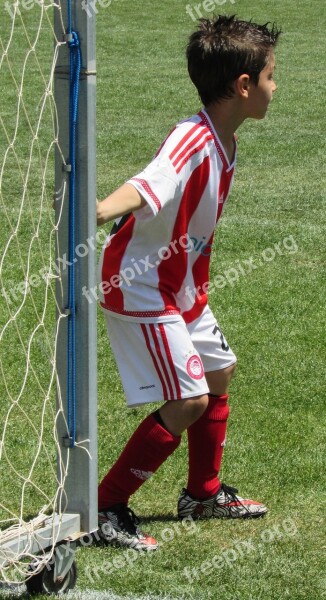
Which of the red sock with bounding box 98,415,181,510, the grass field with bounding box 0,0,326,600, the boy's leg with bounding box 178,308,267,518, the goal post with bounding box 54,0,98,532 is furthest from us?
the boy's leg with bounding box 178,308,267,518

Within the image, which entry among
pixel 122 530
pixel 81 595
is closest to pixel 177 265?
pixel 122 530

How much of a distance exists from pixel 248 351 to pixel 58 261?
9.47 feet

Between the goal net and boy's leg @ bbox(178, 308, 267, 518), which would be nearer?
the goal net

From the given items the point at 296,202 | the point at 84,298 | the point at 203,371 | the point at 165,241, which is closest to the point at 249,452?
the point at 203,371

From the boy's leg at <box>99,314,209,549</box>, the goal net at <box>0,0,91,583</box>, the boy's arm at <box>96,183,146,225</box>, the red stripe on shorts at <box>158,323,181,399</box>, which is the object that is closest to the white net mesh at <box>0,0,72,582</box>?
the goal net at <box>0,0,91,583</box>

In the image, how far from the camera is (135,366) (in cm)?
388

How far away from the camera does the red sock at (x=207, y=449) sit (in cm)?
421

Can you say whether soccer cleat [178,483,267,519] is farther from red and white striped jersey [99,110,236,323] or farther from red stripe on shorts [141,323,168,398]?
red and white striped jersey [99,110,236,323]

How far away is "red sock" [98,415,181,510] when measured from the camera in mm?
3938

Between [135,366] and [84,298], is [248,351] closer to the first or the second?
[135,366]

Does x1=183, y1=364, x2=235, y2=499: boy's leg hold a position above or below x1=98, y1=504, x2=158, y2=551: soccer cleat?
above

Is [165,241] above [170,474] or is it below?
above

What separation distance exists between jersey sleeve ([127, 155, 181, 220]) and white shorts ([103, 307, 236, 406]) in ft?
1.35

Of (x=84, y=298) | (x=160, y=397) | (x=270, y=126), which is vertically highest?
(x=84, y=298)
